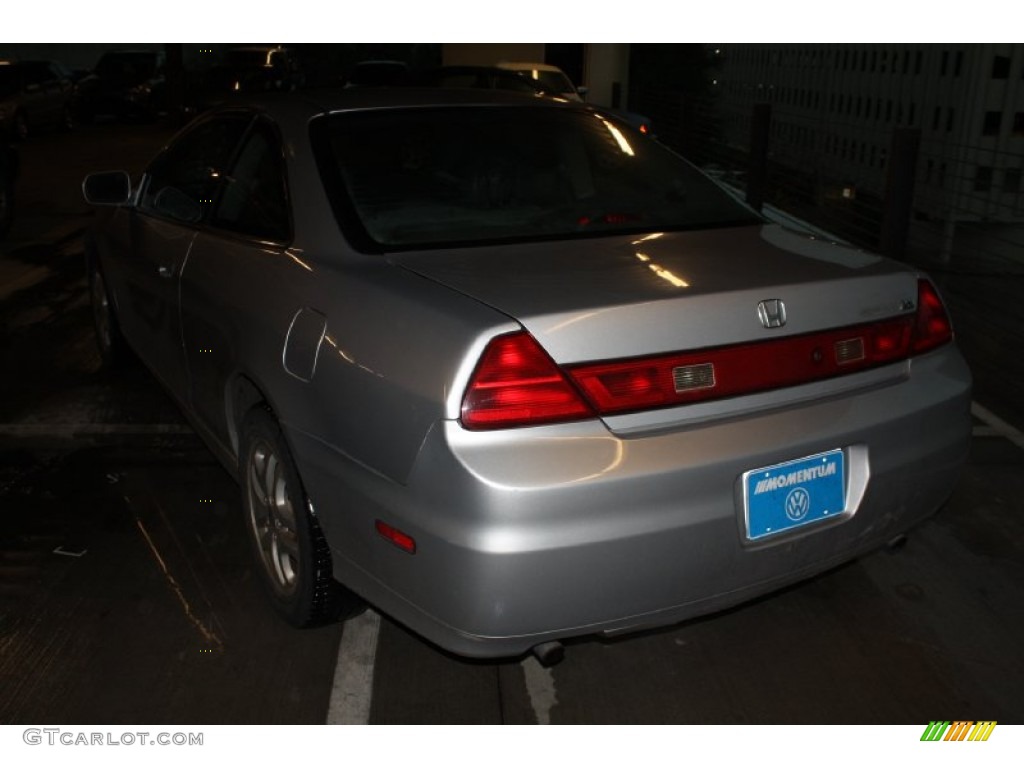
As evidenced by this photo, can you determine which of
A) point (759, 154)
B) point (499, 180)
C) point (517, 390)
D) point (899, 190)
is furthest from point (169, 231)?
point (759, 154)

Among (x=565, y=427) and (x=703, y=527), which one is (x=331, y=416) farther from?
(x=703, y=527)

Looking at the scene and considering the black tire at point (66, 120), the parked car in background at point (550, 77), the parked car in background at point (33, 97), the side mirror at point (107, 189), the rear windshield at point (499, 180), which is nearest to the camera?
the rear windshield at point (499, 180)

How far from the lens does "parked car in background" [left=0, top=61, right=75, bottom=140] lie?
64.2ft

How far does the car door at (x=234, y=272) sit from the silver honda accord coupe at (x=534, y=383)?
0.6 inches

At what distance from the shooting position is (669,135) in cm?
1827

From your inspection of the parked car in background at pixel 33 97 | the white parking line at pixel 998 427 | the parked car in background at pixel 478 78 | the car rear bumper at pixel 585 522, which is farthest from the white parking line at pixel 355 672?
the parked car in background at pixel 33 97

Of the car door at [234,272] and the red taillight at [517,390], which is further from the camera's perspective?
the car door at [234,272]

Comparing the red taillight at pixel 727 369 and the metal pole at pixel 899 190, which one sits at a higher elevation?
the red taillight at pixel 727 369

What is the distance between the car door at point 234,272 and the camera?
3.12m

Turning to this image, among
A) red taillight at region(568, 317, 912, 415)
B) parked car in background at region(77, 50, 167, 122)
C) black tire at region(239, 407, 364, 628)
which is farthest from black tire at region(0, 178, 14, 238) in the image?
parked car in background at region(77, 50, 167, 122)

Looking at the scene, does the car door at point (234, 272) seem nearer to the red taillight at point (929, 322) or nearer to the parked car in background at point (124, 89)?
the red taillight at point (929, 322)

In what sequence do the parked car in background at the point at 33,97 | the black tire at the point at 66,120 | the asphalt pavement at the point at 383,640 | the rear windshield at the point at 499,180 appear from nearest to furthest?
the asphalt pavement at the point at 383,640 < the rear windshield at the point at 499,180 < the parked car in background at the point at 33,97 < the black tire at the point at 66,120

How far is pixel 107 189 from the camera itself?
14.5 feet
